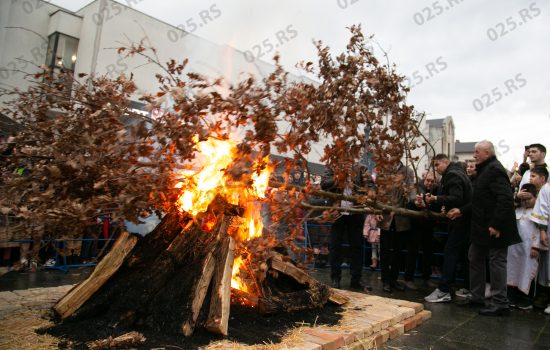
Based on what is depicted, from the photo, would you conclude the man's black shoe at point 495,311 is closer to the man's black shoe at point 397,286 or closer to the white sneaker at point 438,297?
the white sneaker at point 438,297

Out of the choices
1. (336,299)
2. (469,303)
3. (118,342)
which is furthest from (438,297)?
(118,342)

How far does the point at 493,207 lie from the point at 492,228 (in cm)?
35

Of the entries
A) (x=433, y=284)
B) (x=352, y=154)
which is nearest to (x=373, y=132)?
(x=352, y=154)

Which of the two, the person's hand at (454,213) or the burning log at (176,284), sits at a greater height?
the person's hand at (454,213)

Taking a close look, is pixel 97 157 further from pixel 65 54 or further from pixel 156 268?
pixel 65 54

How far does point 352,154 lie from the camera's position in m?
5.36

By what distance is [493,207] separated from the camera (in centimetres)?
580

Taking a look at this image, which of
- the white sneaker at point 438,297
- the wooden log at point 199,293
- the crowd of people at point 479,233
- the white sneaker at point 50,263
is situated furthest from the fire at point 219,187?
the white sneaker at point 50,263

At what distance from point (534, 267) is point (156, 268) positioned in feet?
18.9

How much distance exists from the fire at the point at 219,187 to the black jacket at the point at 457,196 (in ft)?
11.6

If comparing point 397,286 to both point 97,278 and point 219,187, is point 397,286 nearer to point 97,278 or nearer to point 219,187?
point 219,187

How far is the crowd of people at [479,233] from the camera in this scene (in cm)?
570

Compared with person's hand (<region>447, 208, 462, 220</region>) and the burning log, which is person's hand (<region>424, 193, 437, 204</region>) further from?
the burning log

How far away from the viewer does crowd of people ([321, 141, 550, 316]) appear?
570 centimetres
